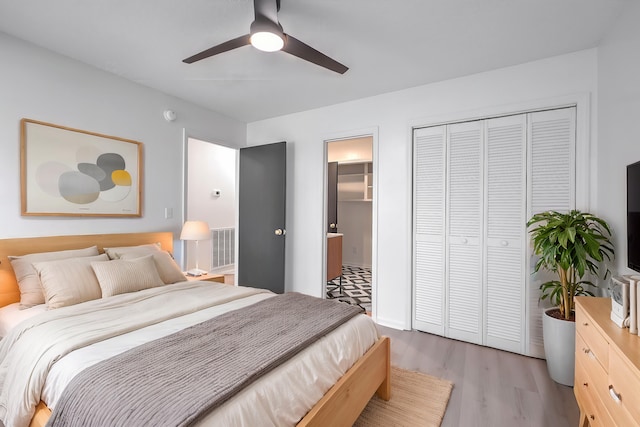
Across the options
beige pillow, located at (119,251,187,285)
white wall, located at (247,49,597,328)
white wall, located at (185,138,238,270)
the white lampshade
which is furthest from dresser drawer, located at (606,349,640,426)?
white wall, located at (185,138,238,270)

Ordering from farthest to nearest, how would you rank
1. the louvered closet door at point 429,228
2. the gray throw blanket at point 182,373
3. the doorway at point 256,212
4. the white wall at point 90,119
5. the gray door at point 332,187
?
the gray door at point 332,187 → the doorway at point 256,212 → the louvered closet door at point 429,228 → the white wall at point 90,119 → the gray throw blanket at point 182,373

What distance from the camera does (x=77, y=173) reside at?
8.90ft

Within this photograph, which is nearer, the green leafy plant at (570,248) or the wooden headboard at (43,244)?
the green leafy plant at (570,248)

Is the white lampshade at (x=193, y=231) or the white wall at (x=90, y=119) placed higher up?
the white wall at (x=90, y=119)

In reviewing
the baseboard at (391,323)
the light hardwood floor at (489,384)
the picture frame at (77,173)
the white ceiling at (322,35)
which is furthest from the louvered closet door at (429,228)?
the picture frame at (77,173)

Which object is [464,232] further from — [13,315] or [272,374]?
[13,315]

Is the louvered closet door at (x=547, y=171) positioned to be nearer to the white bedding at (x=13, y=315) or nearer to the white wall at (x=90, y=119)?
the white wall at (x=90, y=119)

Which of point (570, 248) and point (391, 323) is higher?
point (570, 248)

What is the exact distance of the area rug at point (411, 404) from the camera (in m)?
1.85

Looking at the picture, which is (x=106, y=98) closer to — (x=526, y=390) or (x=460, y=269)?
(x=460, y=269)

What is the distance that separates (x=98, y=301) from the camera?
207 centimetres

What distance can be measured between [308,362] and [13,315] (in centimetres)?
202

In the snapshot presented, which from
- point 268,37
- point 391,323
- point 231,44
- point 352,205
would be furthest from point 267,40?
point 352,205

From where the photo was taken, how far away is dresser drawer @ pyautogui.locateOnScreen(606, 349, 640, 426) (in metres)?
1.08
